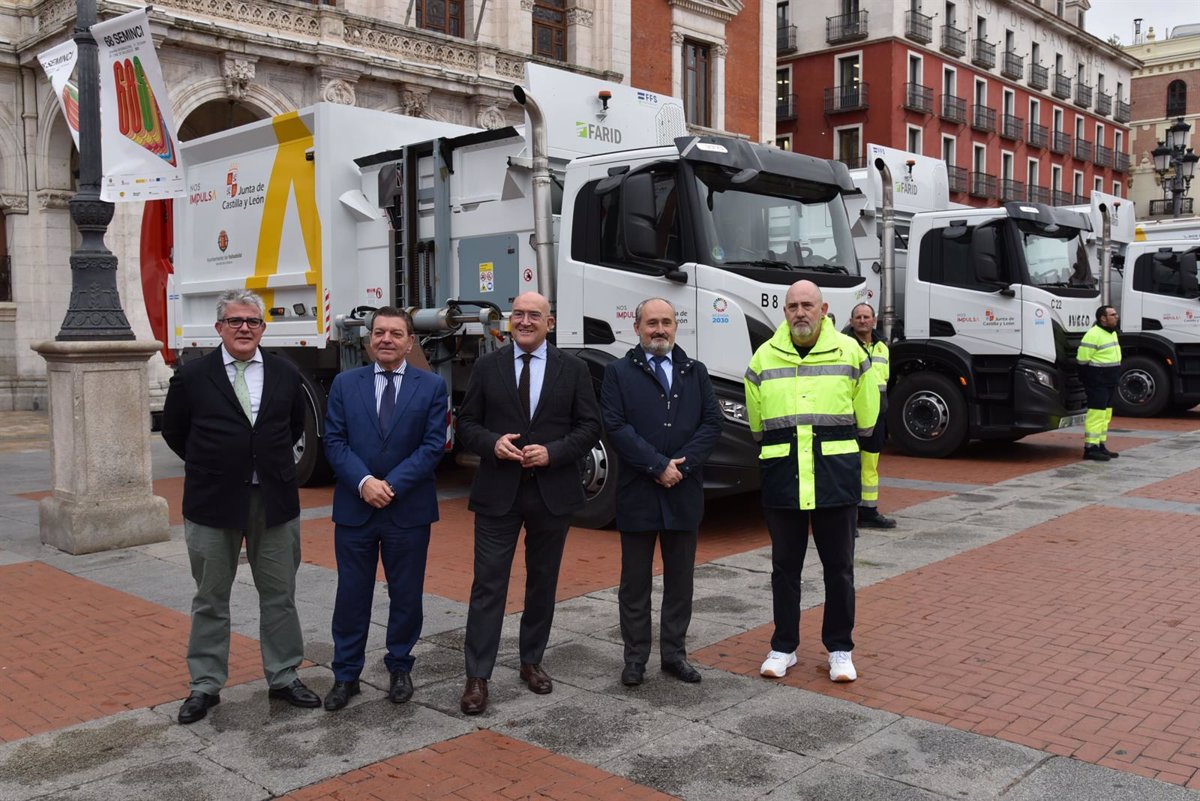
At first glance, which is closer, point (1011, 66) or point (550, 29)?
point (550, 29)

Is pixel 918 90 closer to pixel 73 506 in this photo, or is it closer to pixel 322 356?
pixel 322 356

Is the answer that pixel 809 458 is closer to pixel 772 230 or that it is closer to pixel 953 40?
pixel 772 230

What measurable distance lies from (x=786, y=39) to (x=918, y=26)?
5457mm

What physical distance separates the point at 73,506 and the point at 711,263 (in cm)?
491

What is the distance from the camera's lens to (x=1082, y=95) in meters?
53.9

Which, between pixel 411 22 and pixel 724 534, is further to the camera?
pixel 411 22

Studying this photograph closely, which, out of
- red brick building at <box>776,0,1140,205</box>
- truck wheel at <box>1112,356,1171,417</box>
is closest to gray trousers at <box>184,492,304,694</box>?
truck wheel at <box>1112,356,1171,417</box>

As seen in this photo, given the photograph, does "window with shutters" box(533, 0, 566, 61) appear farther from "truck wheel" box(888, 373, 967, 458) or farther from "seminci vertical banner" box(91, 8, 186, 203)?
"seminci vertical banner" box(91, 8, 186, 203)

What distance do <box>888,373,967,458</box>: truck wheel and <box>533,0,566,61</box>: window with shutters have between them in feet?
54.7

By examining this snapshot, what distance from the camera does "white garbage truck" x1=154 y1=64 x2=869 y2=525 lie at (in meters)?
7.73

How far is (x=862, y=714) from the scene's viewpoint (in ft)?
14.9

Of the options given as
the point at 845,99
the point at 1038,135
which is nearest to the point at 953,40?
the point at 845,99

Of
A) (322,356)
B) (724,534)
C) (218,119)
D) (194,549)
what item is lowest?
(724,534)

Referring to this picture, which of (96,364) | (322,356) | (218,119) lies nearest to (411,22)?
(218,119)
